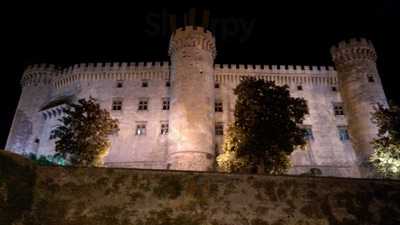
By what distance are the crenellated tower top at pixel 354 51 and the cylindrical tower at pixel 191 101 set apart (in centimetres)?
1298

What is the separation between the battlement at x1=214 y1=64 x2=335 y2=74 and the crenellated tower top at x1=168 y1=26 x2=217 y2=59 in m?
2.95

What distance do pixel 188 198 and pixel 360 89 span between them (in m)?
25.3

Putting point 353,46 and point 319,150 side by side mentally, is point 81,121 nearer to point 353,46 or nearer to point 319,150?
point 319,150

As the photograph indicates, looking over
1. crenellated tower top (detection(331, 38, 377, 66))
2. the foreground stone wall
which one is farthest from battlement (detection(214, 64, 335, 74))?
the foreground stone wall

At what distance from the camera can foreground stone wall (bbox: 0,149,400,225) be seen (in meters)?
13.7

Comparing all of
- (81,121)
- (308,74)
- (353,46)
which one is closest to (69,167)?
(81,121)

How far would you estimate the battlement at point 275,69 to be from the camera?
36125 mm

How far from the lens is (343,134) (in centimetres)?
3344

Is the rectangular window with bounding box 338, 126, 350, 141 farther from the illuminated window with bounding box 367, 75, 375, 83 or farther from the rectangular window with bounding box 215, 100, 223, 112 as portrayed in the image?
the rectangular window with bounding box 215, 100, 223, 112

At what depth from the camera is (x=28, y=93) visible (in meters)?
36.6

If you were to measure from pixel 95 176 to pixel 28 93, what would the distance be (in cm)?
2590

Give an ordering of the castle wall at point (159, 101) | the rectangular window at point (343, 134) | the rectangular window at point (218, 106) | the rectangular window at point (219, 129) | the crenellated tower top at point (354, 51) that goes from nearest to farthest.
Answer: the castle wall at point (159, 101) < the rectangular window at point (219, 129) < the rectangular window at point (343, 134) < the rectangular window at point (218, 106) < the crenellated tower top at point (354, 51)

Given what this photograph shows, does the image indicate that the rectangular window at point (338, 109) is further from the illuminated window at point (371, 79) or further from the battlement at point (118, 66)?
the battlement at point (118, 66)

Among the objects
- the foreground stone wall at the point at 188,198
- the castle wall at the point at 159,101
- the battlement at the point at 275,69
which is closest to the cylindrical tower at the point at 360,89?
the castle wall at the point at 159,101
